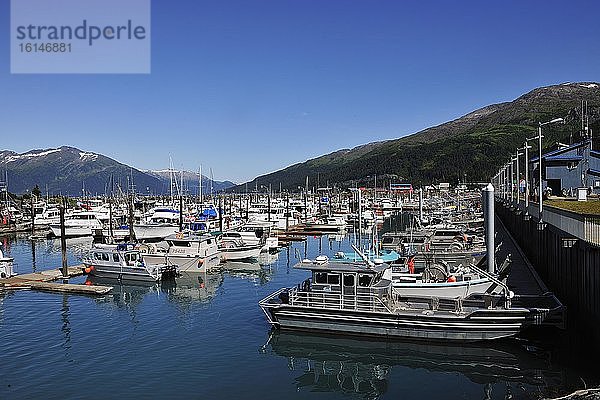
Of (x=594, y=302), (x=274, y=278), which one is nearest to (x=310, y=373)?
(x=594, y=302)

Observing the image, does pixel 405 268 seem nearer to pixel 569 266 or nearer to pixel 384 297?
pixel 384 297

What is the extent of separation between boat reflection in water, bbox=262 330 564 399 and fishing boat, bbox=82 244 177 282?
20070mm

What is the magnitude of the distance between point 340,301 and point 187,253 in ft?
85.5

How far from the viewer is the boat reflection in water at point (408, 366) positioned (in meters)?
21.2

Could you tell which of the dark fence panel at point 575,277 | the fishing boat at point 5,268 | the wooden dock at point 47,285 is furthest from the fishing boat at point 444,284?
the fishing boat at point 5,268

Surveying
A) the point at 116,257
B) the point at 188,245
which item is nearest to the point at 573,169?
the point at 188,245

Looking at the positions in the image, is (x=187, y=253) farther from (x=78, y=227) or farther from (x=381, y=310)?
(x=78, y=227)

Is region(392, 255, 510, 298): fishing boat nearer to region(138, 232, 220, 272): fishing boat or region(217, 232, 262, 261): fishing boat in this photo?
region(138, 232, 220, 272): fishing boat

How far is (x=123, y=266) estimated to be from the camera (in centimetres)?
4484

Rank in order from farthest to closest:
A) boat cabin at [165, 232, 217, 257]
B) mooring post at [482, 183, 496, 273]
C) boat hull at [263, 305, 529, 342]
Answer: boat cabin at [165, 232, 217, 257], mooring post at [482, 183, 496, 273], boat hull at [263, 305, 529, 342]

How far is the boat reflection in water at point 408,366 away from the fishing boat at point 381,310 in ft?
1.90

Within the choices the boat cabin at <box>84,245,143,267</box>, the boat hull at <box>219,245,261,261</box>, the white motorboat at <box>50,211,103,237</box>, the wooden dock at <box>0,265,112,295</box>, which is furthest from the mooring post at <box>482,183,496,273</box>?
the white motorboat at <box>50,211,103,237</box>

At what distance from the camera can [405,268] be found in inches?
1307

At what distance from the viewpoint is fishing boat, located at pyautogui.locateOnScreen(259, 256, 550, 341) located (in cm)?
2462
